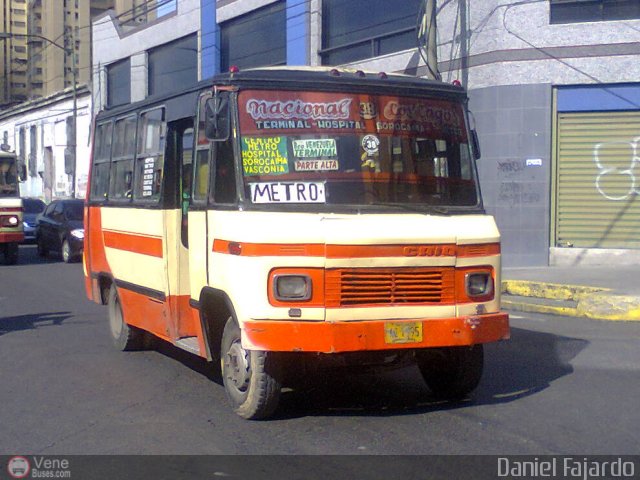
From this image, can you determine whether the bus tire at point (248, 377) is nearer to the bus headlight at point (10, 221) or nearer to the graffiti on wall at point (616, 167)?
the graffiti on wall at point (616, 167)

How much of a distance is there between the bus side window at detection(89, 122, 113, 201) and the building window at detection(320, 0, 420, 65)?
434 inches

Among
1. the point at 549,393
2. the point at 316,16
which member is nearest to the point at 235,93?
the point at 549,393

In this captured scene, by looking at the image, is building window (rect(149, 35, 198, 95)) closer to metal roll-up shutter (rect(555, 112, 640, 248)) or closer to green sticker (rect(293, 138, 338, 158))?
metal roll-up shutter (rect(555, 112, 640, 248))

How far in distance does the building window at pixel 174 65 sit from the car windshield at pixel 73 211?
18.1 ft

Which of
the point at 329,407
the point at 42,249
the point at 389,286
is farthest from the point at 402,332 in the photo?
the point at 42,249

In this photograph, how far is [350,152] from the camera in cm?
720

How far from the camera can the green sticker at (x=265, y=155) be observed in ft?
22.9

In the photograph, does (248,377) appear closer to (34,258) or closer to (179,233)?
(179,233)

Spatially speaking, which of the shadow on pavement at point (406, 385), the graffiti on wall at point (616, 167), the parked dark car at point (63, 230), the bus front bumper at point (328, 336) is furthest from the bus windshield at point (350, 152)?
the parked dark car at point (63, 230)

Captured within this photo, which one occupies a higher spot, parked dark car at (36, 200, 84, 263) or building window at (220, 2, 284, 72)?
building window at (220, 2, 284, 72)

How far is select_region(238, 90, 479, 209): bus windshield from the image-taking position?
22.9ft

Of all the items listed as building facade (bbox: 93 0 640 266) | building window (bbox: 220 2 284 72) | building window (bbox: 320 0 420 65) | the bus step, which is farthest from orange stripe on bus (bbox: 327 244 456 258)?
building window (bbox: 220 2 284 72)

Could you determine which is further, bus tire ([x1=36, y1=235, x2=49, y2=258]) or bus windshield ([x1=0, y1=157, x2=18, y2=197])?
bus tire ([x1=36, y1=235, x2=49, y2=258])

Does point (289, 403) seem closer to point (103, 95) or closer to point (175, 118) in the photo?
point (175, 118)
